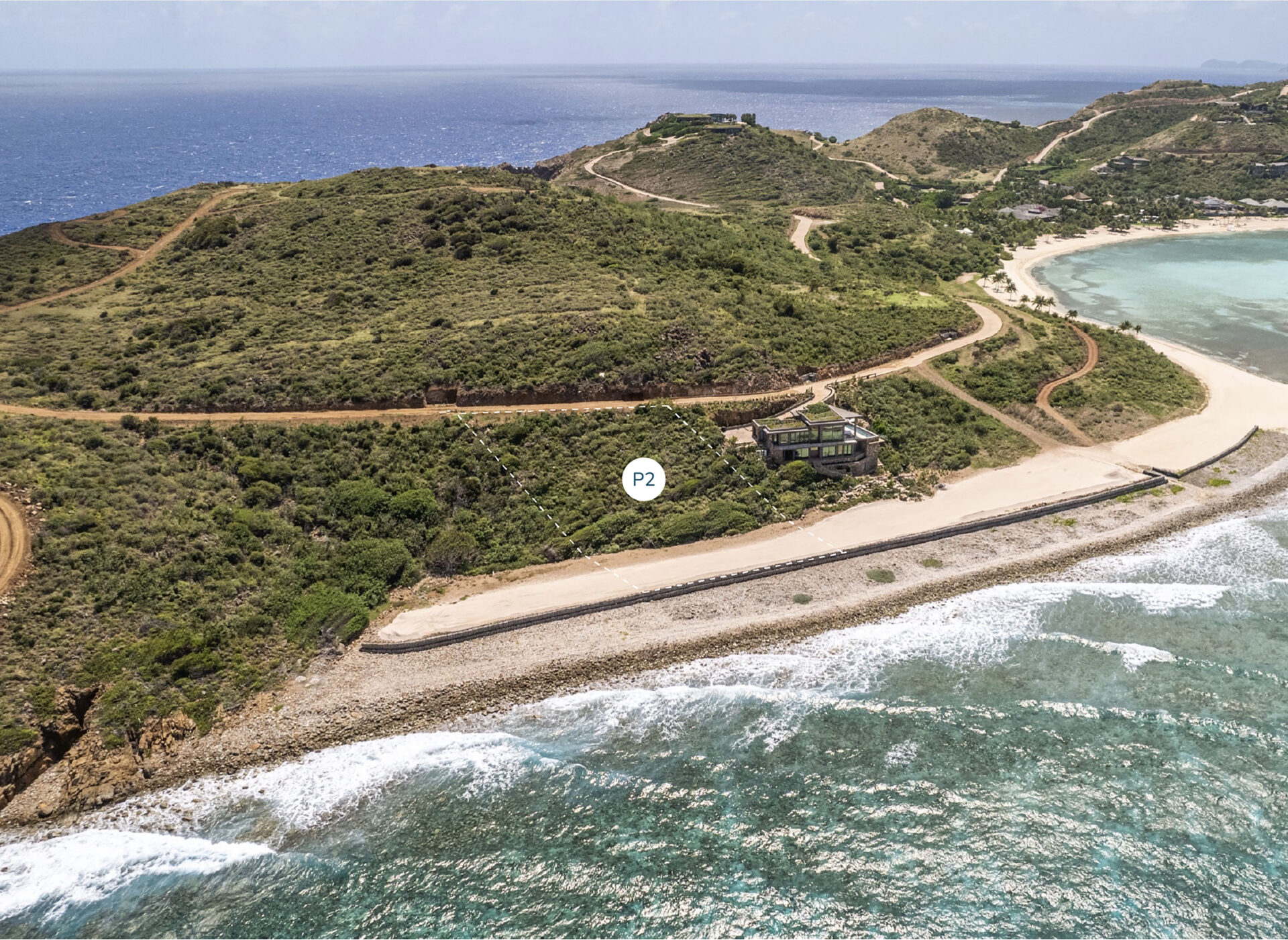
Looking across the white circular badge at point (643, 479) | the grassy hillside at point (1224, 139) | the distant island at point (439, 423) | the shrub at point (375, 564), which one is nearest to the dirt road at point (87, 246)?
the distant island at point (439, 423)

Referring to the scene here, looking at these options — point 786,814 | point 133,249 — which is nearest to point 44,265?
point 133,249

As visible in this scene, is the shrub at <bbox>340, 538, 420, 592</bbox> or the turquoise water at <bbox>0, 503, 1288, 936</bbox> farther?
the shrub at <bbox>340, 538, 420, 592</bbox>

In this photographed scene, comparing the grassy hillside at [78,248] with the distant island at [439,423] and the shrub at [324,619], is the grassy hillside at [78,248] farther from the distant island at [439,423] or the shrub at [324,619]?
the shrub at [324,619]

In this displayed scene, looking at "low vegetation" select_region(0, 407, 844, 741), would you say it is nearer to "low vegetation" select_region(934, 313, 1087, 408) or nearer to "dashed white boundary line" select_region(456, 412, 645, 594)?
"dashed white boundary line" select_region(456, 412, 645, 594)

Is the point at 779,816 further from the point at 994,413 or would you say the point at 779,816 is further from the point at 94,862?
the point at 994,413

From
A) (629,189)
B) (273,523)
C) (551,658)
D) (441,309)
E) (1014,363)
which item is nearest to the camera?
(551,658)

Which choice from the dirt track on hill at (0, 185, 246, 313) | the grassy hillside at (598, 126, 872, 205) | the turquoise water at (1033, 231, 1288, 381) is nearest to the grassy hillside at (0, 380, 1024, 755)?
the dirt track on hill at (0, 185, 246, 313)

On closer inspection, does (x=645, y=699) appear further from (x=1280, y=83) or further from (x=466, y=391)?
(x=1280, y=83)
